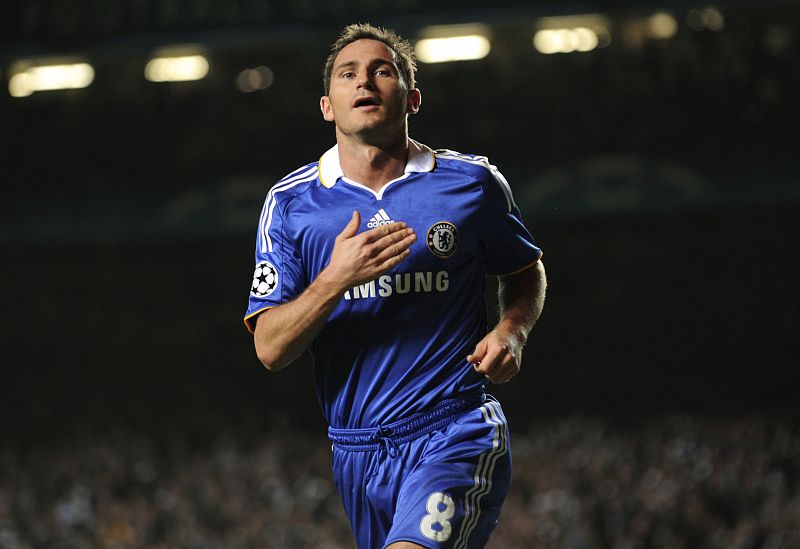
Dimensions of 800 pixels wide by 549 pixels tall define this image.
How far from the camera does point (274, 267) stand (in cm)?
335

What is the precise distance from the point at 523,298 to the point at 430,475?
0.71m

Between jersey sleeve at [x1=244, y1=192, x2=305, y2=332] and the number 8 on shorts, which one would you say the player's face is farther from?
the number 8 on shorts

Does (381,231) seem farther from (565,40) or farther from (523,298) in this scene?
(565,40)

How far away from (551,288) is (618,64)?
3837 millimetres

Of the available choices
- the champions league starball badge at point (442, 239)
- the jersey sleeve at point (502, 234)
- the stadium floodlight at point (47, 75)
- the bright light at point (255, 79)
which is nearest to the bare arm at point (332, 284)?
the champions league starball badge at point (442, 239)

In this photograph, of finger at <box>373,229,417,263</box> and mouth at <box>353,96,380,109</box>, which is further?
mouth at <box>353,96,380,109</box>

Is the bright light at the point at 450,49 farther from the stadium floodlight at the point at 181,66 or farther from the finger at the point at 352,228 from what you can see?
the finger at the point at 352,228

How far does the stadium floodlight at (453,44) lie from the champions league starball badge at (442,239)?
1447cm

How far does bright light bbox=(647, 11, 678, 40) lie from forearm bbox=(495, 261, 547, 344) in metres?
14.0

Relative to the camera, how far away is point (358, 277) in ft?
9.80

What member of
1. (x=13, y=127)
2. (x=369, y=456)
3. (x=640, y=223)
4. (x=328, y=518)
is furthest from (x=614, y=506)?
(x=13, y=127)

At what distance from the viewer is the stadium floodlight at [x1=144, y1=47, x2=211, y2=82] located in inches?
728

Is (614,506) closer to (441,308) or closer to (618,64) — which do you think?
(618,64)

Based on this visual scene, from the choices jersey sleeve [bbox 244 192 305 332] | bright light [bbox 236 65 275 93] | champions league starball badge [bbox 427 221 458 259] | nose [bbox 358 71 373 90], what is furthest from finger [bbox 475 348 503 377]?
bright light [bbox 236 65 275 93]
